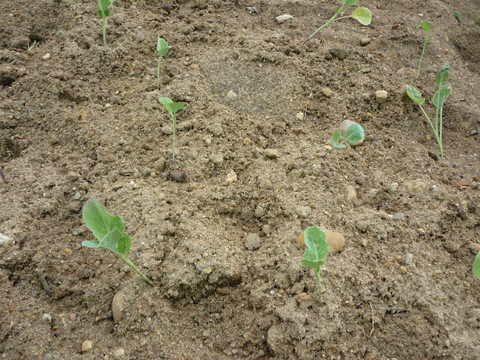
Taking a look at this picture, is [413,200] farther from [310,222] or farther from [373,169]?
[310,222]

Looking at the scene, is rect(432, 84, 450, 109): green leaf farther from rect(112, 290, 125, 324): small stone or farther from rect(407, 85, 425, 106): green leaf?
rect(112, 290, 125, 324): small stone

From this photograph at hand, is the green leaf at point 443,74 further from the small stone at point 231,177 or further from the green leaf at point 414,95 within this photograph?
the small stone at point 231,177

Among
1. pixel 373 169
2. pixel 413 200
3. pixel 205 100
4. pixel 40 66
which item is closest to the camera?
pixel 413 200

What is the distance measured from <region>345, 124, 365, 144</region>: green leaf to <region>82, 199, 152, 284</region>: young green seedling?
1.01 m

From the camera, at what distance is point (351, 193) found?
1.65 meters

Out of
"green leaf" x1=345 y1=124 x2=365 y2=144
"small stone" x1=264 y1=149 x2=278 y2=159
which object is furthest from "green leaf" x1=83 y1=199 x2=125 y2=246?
"green leaf" x1=345 y1=124 x2=365 y2=144

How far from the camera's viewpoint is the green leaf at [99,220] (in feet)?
4.19

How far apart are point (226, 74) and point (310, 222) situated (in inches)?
40.3

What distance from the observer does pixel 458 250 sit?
150 centimetres

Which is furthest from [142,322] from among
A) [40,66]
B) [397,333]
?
[40,66]

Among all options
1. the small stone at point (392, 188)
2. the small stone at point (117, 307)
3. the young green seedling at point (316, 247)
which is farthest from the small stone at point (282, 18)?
the small stone at point (117, 307)

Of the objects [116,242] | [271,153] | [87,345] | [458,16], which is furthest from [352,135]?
[458,16]

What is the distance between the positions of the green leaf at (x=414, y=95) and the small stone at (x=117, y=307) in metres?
1.55

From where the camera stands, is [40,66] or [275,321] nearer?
[275,321]
